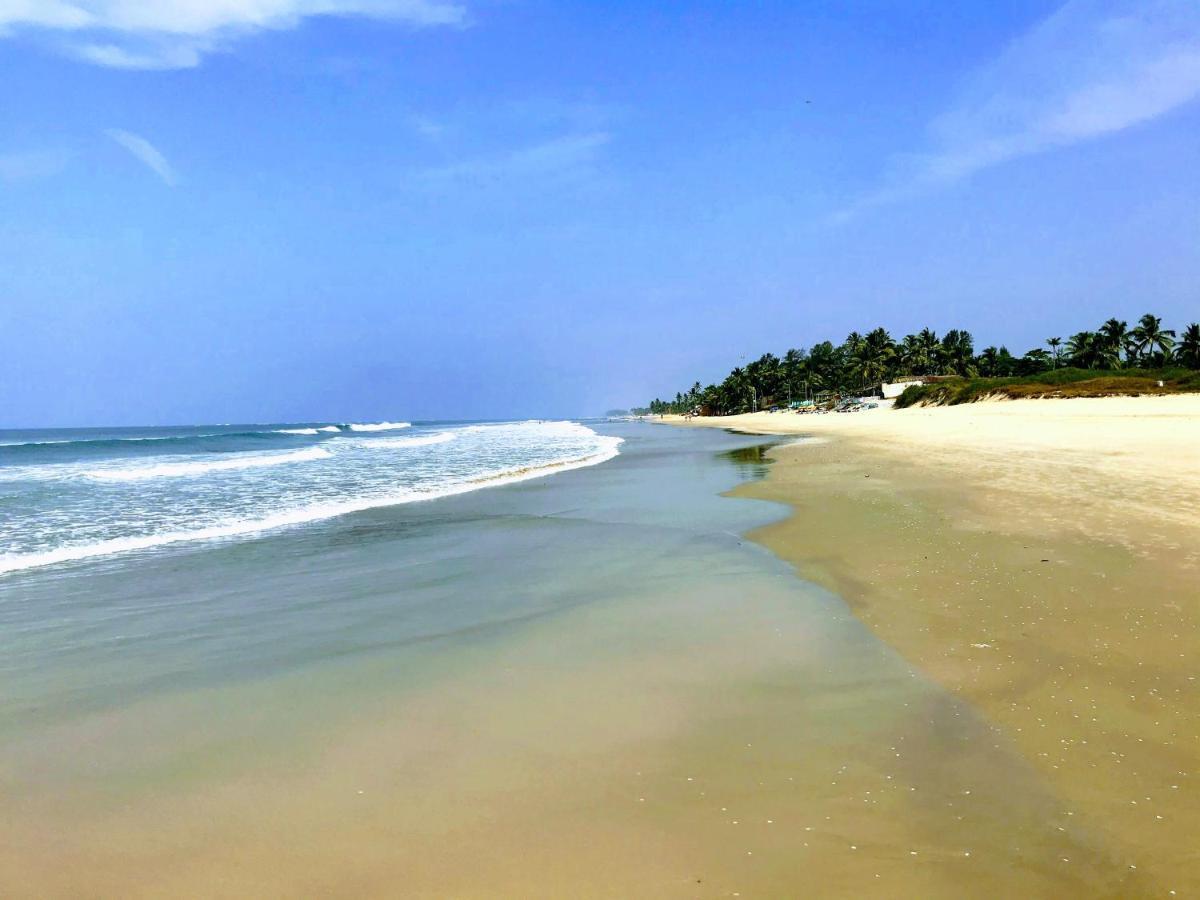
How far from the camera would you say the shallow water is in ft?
9.72

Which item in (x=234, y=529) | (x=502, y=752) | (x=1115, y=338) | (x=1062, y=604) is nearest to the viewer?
(x=502, y=752)

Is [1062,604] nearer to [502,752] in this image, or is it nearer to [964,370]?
[502,752]

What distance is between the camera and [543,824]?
10.7 ft

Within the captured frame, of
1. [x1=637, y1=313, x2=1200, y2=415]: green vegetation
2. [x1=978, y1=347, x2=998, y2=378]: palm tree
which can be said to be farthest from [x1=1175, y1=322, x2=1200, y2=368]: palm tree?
[x1=978, y1=347, x2=998, y2=378]: palm tree

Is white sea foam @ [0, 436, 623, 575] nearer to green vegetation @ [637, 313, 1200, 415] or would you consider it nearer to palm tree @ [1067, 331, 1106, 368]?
green vegetation @ [637, 313, 1200, 415]

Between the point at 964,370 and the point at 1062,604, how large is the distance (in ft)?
354

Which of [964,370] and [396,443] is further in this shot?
[964,370]

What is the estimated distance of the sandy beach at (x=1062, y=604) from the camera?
3.41 metres

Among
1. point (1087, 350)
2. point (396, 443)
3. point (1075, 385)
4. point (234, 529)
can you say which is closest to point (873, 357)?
point (1087, 350)

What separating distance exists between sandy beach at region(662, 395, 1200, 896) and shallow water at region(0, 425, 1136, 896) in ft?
1.01

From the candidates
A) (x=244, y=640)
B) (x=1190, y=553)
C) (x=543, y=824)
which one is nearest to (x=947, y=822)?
(x=543, y=824)

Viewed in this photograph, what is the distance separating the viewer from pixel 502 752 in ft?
13.1

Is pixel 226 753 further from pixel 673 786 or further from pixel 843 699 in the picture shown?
pixel 843 699

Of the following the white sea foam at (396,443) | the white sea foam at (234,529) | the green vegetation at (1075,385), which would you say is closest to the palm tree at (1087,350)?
the green vegetation at (1075,385)
